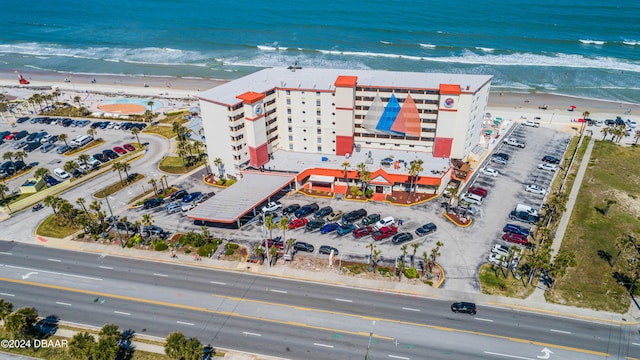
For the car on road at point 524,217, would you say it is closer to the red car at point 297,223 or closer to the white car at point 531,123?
the red car at point 297,223

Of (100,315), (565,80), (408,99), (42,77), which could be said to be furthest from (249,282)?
(42,77)

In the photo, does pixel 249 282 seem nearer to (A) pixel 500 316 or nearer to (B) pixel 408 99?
(A) pixel 500 316

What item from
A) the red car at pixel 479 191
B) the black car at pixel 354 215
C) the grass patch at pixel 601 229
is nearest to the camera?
the grass patch at pixel 601 229

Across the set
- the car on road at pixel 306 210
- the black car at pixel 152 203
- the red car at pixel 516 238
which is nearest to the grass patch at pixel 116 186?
the black car at pixel 152 203

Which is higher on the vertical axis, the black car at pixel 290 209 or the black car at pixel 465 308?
the black car at pixel 290 209

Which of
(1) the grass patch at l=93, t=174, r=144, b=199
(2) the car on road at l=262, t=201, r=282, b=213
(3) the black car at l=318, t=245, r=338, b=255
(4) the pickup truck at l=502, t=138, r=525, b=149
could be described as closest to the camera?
(3) the black car at l=318, t=245, r=338, b=255

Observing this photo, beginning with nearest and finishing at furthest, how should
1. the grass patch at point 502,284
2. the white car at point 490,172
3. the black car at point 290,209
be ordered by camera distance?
1. the grass patch at point 502,284
2. the black car at point 290,209
3. the white car at point 490,172

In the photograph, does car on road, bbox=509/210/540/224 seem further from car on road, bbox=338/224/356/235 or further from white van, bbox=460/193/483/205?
car on road, bbox=338/224/356/235

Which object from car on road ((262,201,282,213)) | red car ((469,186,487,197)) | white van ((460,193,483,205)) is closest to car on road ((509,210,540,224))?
white van ((460,193,483,205))
